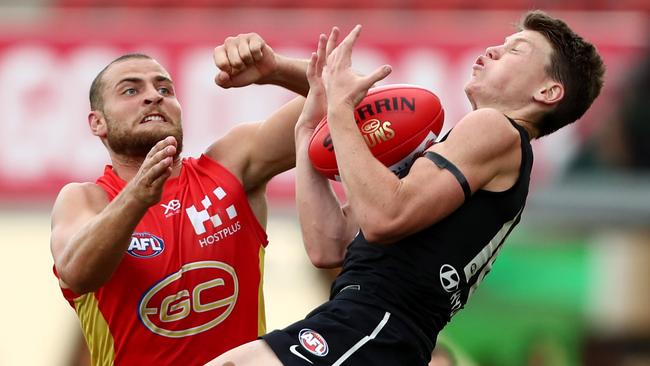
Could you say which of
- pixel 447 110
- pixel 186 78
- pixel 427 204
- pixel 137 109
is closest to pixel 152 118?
pixel 137 109

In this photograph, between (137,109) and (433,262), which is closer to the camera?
(433,262)

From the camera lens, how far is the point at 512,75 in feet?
14.1

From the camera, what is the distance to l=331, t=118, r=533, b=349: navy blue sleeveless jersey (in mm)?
4062

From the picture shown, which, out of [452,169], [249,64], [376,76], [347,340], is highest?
[249,64]

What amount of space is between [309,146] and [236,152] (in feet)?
1.85

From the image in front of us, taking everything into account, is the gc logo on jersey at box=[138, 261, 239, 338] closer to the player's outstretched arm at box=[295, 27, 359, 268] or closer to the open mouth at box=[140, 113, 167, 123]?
the player's outstretched arm at box=[295, 27, 359, 268]

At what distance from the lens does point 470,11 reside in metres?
10.6

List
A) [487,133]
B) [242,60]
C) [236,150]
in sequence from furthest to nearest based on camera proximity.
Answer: [236,150] → [242,60] → [487,133]

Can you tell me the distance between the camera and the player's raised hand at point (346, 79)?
4.07 metres

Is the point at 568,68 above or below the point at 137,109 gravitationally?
below

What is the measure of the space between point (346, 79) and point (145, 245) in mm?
1102

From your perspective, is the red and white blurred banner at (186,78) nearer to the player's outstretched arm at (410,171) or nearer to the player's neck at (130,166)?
the player's neck at (130,166)

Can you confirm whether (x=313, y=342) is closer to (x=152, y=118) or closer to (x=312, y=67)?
(x=312, y=67)

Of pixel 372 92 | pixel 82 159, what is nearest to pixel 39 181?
pixel 82 159
